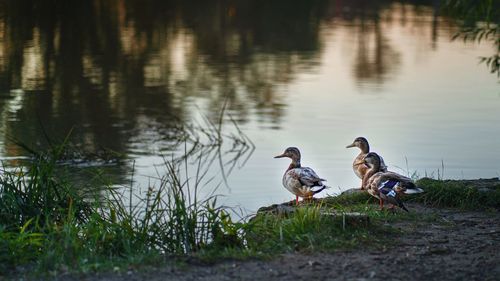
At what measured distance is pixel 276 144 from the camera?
17219mm

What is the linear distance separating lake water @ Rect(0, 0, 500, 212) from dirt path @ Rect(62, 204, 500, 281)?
4.33 meters

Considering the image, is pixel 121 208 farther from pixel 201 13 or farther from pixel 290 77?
pixel 201 13

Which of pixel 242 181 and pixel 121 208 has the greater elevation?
pixel 121 208

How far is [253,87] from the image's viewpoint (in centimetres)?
2280

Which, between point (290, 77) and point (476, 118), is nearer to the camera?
point (476, 118)

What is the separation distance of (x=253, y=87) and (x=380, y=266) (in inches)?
603

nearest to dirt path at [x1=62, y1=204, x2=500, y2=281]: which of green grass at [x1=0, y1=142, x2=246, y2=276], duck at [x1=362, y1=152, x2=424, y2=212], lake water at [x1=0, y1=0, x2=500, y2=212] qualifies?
green grass at [x1=0, y1=142, x2=246, y2=276]

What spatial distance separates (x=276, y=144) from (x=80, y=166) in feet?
11.6

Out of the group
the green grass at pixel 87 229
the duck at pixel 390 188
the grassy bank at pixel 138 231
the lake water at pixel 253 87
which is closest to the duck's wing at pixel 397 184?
the duck at pixel 390 188

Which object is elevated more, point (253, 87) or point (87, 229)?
point (87, 229)

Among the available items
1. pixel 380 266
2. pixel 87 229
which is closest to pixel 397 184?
pixel 380 266

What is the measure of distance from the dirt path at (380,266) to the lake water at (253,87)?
4.33 metres

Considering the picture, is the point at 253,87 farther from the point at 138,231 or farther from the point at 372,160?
the point at 138,231

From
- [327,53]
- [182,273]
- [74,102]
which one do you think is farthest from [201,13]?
[182,273]
